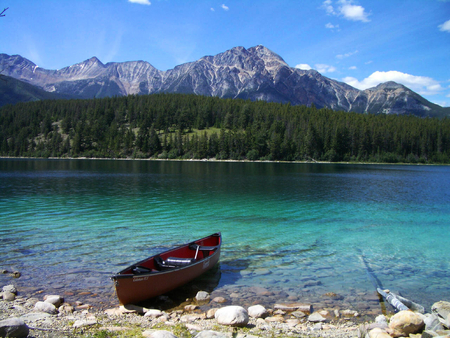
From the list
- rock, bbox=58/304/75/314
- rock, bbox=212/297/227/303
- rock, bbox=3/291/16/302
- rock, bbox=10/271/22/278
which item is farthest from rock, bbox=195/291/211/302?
rock, bbox=10/271/22/278

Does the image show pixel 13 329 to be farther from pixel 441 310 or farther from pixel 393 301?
pixel 441 310

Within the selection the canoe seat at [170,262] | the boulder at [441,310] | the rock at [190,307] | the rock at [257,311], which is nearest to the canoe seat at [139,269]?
the canoe seat at [170,262]

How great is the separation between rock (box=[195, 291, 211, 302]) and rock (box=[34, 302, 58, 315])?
4919mm

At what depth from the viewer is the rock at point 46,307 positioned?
31.1ft

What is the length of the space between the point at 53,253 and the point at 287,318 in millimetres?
13130

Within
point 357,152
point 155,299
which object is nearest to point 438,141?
point 357,152

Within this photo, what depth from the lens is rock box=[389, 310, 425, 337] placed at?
8448mm

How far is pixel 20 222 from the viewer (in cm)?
2291

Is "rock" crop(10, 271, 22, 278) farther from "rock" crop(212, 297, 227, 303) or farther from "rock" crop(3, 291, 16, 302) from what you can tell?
"rock" crop(212, 297, 227, 303)

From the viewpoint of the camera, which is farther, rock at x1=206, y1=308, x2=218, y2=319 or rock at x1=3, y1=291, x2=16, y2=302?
rock at x1=3, y1=291, x2=16, y2=302

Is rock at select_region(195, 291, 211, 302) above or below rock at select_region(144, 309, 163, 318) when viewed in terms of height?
below

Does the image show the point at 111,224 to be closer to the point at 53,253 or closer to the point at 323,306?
the point at 53,253

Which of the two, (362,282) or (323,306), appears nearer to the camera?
(323,306)

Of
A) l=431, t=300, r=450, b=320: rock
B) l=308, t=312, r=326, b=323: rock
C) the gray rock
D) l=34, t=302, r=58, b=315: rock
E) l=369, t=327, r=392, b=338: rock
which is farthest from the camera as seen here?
the gray rock
